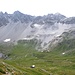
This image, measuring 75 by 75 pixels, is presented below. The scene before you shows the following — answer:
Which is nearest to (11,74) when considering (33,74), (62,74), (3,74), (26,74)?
(3,74)

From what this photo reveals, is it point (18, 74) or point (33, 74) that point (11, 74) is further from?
point (33, 74)

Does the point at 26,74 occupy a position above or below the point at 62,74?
above

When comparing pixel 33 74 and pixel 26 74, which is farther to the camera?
pixel 33 74

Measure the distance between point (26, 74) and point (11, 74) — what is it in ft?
68.1

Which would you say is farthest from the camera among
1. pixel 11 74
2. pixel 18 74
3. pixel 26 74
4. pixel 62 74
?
pixel 62 74

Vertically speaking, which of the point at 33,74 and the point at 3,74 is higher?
the point at 3,74

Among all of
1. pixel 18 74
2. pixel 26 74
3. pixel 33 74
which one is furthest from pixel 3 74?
pixel 33 74

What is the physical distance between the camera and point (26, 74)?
123 metres

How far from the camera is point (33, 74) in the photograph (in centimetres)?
13300

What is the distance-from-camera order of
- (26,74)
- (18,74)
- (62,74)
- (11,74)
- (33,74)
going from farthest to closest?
(62,74) → (33,74) → (26,74) → (18,74) → (11,74)

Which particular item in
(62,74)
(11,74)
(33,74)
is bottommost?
(62,74)

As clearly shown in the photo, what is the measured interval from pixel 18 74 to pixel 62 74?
92806 mm

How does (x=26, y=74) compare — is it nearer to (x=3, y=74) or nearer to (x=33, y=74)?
(x=33, y=74)

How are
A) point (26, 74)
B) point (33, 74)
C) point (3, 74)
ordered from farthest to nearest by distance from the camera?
point (33, 74)
point (26, 74)
point (3, 74)
